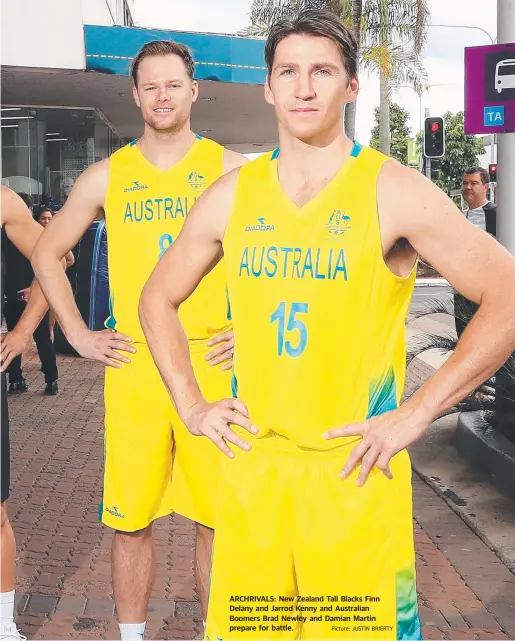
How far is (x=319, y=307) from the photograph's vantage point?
Result: 8.35 ft

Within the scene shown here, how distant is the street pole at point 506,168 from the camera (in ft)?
25.0

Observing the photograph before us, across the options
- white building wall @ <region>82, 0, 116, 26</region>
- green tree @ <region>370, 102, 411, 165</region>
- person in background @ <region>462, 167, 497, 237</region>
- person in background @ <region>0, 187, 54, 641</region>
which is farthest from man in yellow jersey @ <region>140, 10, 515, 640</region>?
green tree @ <region>370, 102, 411, 165</region>

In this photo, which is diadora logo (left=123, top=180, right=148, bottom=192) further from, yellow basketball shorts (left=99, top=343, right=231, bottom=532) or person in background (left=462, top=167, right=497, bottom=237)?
person in background (left=462, top=167, right=497, bottom=237)

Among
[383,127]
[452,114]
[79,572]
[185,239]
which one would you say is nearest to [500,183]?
[79,572]

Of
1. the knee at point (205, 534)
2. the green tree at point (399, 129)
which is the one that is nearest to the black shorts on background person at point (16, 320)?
the knee at point (205, 534)

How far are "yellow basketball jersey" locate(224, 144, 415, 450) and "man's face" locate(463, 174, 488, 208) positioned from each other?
9035 mm

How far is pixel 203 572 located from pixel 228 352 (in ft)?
3.06

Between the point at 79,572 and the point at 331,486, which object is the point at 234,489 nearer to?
the point at 331,486

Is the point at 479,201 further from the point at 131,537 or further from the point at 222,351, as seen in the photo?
the point at 131,537

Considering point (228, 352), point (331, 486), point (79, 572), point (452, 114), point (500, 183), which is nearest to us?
point (331, 486)

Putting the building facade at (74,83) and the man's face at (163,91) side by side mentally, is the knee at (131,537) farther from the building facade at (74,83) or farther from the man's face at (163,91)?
the building facade at (74,83)

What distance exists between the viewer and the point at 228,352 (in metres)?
3.89

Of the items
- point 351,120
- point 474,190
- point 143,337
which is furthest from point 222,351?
point 351,120

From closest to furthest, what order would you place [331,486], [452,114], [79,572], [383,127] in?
[331,486]
[79,572]
[383,127]
[452,114]
